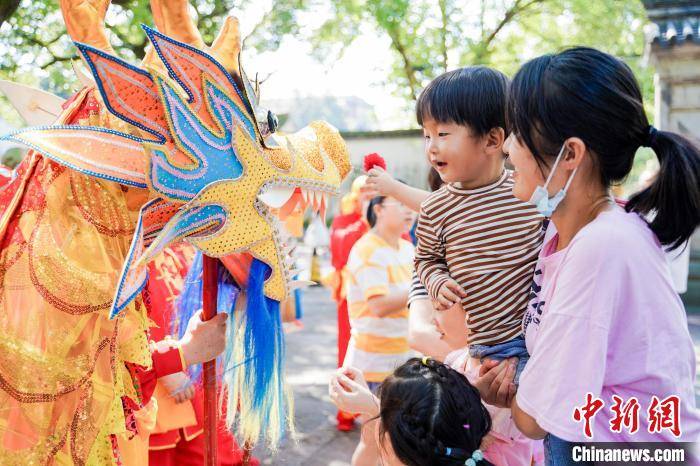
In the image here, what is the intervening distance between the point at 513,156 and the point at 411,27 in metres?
11.6

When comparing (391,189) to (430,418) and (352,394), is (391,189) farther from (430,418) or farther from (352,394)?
(430,418)

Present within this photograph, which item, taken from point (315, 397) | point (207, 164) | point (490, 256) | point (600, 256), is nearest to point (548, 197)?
point (600, 256)

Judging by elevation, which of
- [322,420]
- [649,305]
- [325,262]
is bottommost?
[325,262]

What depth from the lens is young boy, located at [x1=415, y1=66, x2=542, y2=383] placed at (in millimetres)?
1726

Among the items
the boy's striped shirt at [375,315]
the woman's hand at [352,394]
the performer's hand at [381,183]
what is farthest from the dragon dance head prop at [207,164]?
the boy's striped shirt at [375,315]

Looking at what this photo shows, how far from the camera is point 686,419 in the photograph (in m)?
1.23

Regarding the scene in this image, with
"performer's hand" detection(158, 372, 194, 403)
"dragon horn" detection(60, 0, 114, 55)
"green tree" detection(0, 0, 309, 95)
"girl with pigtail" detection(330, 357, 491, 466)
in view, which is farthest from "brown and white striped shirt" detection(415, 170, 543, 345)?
"green tree" detection(0, 0, 309, 95)

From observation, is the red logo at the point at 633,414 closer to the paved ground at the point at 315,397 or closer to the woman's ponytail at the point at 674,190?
the woman's ponytail at the point at 674,190

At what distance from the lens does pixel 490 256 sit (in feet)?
5.68

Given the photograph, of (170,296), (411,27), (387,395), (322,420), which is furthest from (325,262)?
(387,395)

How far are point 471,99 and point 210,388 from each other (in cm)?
106

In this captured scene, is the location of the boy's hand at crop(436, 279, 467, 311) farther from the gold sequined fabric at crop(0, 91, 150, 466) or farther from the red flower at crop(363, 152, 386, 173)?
the gold sequined fabric at crop(0, 91, 150, 466)

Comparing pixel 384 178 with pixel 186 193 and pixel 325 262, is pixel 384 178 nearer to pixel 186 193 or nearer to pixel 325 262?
pixel 186 193

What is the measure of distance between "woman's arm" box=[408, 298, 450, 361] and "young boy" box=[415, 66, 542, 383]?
1.70 feet
